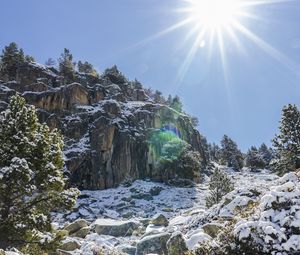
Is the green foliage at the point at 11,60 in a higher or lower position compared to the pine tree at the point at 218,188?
higher

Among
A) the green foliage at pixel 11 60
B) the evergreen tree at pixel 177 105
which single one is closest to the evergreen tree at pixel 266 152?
the evergreen tree at pixel 177 105

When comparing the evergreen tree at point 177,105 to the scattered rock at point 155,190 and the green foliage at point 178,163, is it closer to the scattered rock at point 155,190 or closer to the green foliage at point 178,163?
the green foliage at point 178,163

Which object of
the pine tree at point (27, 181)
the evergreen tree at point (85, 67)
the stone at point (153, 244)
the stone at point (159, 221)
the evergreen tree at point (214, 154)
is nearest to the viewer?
the pine tree at point (27, 181)

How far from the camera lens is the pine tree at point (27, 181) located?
698 inches

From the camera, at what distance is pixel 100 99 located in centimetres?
9056

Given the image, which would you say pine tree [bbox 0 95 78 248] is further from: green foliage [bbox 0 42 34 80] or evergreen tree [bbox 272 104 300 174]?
green foliage [bbox 0 42 34 80]

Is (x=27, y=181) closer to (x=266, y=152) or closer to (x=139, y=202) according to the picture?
(x=139, y=202)

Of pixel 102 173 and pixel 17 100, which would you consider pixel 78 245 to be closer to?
pixel 17 100

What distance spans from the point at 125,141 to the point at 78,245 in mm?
52478

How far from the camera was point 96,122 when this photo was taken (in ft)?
266

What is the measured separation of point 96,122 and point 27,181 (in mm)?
63738

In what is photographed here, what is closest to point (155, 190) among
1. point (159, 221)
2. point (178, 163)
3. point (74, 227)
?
point (178, 163)

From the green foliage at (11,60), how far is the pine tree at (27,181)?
7645cm

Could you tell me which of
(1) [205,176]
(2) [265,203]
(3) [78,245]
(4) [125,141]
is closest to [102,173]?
(4) [125,141]
